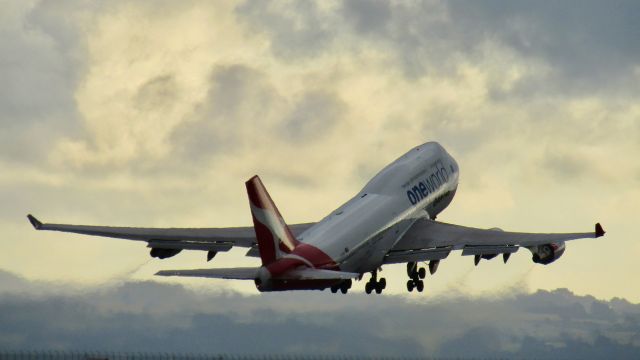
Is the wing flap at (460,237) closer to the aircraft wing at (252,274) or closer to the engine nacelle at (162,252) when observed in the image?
the engine nacelle at (162,252)

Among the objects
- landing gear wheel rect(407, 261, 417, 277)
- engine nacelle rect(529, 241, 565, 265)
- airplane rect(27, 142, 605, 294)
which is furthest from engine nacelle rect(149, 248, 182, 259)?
engine nacelle rect(529, 241, 565, 265)

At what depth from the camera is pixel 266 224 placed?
218ft

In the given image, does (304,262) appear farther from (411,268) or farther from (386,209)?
(411,268)

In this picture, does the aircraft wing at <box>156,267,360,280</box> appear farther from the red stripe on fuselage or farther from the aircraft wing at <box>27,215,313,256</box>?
the aircraft wing at <box>27,215,313,256</box>

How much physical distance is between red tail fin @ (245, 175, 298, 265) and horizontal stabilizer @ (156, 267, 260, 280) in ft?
4.03

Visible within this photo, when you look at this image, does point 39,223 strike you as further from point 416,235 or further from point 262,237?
point 416,235

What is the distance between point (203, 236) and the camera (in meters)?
78.3

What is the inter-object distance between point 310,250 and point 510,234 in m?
16.0

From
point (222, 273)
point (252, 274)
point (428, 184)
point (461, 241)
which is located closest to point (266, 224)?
point (252, 274)

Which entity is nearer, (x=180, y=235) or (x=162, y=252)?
(x=180, y=235)

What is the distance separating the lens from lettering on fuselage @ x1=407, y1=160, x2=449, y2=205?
8450 cm

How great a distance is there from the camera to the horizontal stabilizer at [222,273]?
61281mm

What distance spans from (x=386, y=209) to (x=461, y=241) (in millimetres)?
4929

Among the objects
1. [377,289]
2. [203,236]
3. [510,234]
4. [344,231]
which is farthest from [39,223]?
[510,234]
